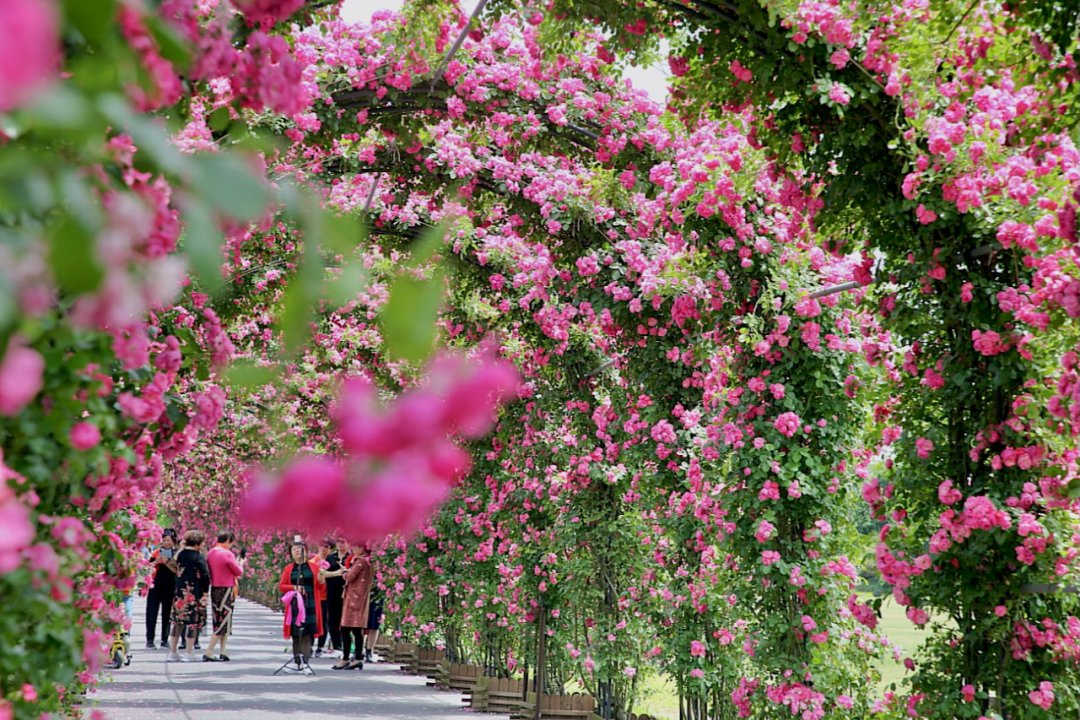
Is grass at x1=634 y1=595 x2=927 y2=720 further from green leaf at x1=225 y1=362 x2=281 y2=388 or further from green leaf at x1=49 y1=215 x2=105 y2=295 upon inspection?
green leaf at x1=49 y1=215 x2=105 y2=295

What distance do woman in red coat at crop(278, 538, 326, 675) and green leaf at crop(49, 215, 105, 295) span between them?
1112 centimetres

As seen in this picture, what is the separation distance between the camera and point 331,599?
13094 mm

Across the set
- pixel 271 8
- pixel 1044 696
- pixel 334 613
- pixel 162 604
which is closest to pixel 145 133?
pixel 271 8

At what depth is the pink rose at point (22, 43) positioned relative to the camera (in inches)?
13.8

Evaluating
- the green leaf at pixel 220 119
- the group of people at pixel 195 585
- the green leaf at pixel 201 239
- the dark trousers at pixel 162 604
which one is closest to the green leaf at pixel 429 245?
the green leaf at pixel 201 239

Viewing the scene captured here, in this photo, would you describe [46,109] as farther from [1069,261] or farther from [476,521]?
[476,521]

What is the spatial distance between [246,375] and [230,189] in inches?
6.2

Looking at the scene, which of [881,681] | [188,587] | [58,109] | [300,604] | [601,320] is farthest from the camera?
[188,587]

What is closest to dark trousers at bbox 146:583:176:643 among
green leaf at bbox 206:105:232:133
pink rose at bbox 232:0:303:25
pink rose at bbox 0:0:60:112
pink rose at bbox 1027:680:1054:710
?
pink rose at bbox 1027:680:1054:710

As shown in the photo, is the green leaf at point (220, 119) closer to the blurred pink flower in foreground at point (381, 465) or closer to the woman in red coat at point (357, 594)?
the blurred pink flower in foreground at point (381, 465)

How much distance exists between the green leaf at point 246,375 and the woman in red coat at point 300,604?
10957mm

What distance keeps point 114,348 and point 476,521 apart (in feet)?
26.7

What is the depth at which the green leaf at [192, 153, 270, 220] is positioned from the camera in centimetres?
56

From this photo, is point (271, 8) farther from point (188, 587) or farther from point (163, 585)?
point (163, 585)
